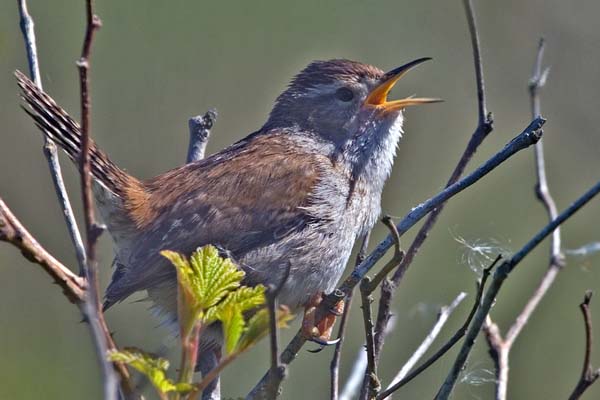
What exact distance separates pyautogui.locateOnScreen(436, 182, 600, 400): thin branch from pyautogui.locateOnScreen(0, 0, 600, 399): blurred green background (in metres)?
1.70

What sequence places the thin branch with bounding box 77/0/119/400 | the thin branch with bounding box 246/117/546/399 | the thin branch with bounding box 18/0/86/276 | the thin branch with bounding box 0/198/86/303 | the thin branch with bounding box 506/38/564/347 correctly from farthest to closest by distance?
the thin branch with bounding box 506/38/564/347 < the thin branch with bounding box 18/0/86/276 < the thin branch with bounding box 246/117/546/399 < the thin branch with bounding box 0/198/86/303 < the thin branch with bounding box 77/0/119/400

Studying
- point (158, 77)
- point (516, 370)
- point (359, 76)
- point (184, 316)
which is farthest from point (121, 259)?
point (158, 77)

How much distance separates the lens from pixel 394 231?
7.22 feet

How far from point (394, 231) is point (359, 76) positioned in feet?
7.65

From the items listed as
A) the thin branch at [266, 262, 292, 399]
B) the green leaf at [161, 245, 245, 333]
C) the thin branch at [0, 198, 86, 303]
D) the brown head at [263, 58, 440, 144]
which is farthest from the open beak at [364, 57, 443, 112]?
the thin branch at [0, 198, 86, 303]

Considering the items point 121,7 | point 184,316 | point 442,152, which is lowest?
point 184,316

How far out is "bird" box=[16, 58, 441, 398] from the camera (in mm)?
3674

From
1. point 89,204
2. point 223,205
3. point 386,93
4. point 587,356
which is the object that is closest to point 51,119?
point 223,205

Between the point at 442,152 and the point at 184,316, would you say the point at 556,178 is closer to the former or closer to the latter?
the point at 442,152

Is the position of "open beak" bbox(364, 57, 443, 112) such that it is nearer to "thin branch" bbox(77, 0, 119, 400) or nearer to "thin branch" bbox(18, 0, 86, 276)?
"thin branch" bbox(18, 0, 86, 276)

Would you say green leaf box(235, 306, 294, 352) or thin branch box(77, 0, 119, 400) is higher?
thin branch box(77, 0, 119, 400)

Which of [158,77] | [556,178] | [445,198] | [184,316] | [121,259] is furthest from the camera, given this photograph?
A: [158,77]

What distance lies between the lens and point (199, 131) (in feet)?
14.1

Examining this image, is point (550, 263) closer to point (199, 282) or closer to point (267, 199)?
point (267, 199)
